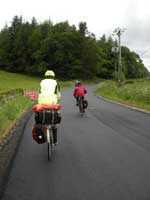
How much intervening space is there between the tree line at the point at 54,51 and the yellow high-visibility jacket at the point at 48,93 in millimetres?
96334

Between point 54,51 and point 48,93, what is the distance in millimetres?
102689

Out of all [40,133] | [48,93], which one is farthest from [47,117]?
[48,93]

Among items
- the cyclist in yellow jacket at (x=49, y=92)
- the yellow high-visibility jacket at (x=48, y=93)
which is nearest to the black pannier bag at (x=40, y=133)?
the cyclist in yellow jacket at (x=49, y=92)

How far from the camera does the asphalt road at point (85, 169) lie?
603 cm

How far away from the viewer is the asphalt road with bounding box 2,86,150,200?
19.8 feet

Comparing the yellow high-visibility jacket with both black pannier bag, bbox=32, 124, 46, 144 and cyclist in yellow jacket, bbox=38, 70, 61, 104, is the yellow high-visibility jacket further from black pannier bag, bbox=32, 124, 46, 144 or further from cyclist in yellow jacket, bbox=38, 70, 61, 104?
black pannier bag, bbox=32, 124, 46, 144

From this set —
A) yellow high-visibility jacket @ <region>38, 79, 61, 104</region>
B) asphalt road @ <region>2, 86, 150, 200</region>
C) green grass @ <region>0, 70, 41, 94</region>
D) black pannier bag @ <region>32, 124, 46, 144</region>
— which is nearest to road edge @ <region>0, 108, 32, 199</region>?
asphalt road @ <region>2, 86, 150, 200</region>

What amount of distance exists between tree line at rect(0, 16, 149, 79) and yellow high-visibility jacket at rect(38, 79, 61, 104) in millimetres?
96334

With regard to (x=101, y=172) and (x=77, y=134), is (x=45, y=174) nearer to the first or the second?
(x=101, y=172)

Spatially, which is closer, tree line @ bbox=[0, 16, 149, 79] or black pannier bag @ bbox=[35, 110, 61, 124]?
black pannier bag @ bbox=[35, 110, 61, 124]

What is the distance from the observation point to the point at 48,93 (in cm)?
920

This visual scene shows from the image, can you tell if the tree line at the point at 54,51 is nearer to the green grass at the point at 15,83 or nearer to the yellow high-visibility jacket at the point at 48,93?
the green grass at the point at 15,83

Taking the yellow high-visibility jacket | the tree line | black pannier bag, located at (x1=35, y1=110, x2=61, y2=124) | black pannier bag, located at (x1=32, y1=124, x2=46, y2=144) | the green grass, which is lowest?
the green grass

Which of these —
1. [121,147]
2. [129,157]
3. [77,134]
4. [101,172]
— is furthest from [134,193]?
[77,134]
